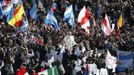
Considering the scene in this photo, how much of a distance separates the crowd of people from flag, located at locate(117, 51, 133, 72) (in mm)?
284

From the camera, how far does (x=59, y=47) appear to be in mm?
32688

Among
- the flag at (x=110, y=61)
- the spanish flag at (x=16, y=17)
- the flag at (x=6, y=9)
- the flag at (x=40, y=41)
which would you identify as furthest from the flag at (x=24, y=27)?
the flag at (x=110, y=61)

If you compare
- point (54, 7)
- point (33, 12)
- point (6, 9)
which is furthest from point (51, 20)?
point (54, 7)

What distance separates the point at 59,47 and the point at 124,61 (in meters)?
2.96

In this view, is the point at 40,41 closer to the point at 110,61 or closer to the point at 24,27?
the point at 24,27

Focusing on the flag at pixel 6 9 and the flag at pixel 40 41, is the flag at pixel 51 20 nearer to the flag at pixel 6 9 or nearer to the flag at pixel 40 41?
the flag at pixel 40 41

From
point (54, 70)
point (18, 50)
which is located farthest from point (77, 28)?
point (54, 70)

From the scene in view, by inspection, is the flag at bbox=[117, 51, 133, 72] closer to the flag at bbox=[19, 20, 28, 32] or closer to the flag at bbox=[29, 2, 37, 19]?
the flag at bbox=[19, 20, 28, 32]

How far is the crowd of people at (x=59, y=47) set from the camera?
30859 mm

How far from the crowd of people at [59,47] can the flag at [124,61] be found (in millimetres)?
284

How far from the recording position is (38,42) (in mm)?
33219

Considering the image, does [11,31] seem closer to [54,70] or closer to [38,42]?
[38,42]

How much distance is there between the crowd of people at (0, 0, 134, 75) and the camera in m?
30.9

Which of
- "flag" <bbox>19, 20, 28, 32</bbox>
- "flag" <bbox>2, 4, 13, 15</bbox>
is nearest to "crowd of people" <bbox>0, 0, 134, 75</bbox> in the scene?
"flag" <bbox>19, 20, 28, 32</bbox>
